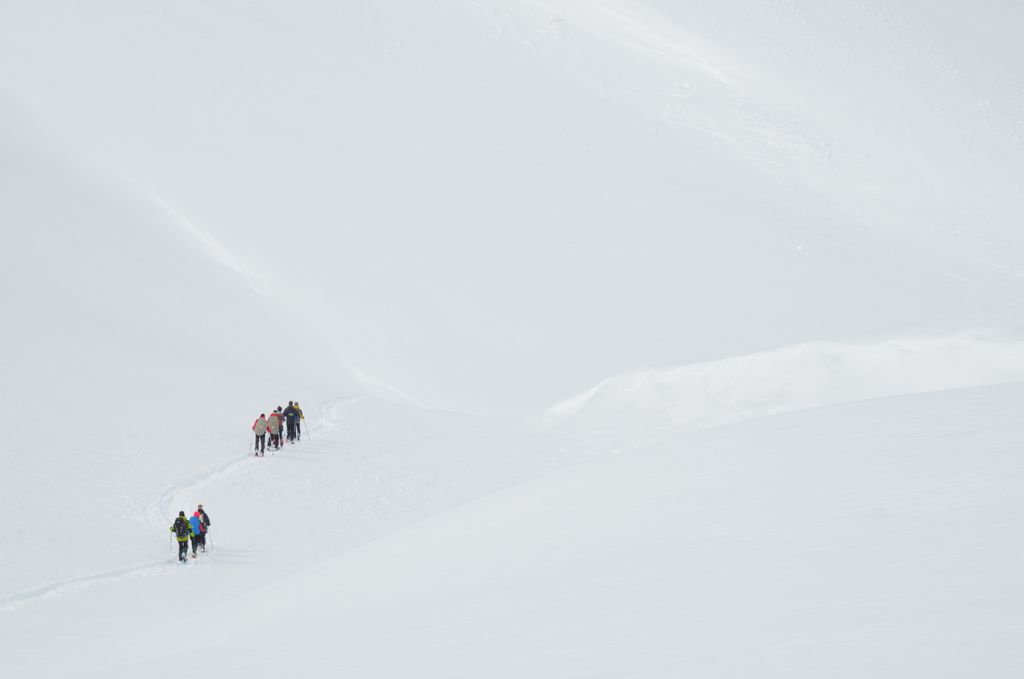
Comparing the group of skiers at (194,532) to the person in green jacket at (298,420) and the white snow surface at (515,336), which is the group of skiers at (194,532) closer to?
the white snow surface at (515,336)

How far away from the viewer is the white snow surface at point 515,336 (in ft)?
20.1

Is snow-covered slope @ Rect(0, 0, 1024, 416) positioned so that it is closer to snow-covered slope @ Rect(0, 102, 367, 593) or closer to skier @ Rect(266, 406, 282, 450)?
snow-covered slope @ Rect(0, 102, 367, 593)

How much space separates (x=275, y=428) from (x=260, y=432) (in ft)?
1.55

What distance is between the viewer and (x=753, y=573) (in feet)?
19.0

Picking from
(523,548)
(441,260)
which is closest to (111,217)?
(441,260)

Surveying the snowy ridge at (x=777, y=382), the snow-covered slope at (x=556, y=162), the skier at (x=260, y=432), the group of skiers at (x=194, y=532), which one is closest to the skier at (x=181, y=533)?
the group of skiers at (x=194, y=532)

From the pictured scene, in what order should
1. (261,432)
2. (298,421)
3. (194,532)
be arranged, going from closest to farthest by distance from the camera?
Result: (194,532)
(261,432)
(298,421)

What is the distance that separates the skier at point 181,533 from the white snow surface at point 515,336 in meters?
0.28

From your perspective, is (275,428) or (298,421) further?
(298,421)

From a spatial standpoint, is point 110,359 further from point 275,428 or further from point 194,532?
point 194,532

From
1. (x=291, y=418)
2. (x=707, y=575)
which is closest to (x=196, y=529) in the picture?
(x=291, y=418)

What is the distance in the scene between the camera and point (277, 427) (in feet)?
70.8

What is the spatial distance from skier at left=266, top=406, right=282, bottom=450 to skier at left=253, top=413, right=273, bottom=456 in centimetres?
10

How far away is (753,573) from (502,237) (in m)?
34.0
